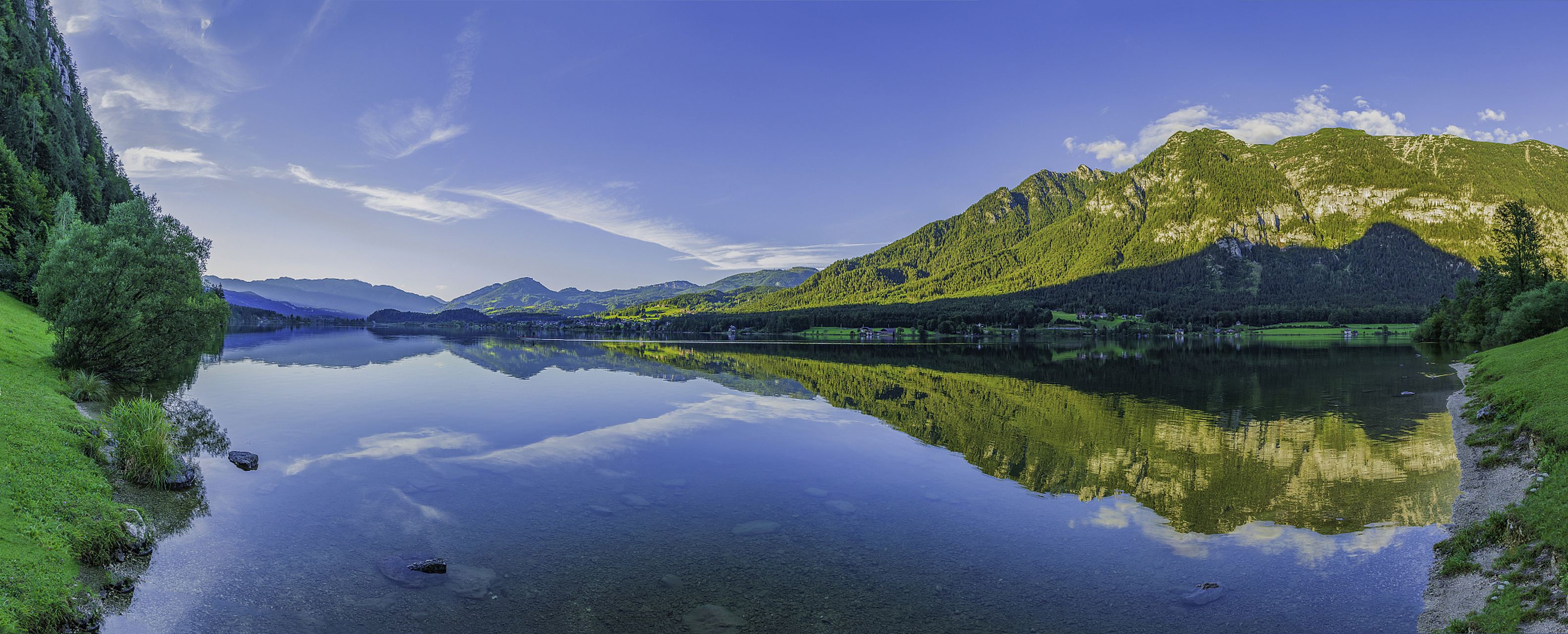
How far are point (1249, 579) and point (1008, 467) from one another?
1105 cm

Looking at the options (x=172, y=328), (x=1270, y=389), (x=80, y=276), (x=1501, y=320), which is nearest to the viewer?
(x=80, y=276)

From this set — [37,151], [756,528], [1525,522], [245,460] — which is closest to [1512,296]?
[1525,522]

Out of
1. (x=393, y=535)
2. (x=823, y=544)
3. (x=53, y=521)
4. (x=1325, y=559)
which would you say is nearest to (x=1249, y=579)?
(x=1325, y=559)

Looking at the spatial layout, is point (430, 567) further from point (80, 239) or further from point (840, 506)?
point (80, 239)

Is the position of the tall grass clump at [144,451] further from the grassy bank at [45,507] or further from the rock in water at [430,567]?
the rock in water at [430,567]

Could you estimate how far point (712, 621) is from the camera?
11.9m

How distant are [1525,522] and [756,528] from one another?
60.2ft

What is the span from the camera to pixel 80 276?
111 ft

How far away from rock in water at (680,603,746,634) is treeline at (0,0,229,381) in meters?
40.5

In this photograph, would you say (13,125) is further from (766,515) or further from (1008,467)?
(1008,467)

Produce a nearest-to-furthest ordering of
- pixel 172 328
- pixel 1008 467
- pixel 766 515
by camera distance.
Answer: pixel 766 515 → pixel 1008 467 → pixel 172 328

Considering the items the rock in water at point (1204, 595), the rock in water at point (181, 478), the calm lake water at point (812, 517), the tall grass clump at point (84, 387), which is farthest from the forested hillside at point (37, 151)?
the rock in water at point (1204, 595)

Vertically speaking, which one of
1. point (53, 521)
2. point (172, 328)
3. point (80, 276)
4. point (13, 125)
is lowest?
point (53, 521)

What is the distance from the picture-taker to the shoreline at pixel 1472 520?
11.7 metres
